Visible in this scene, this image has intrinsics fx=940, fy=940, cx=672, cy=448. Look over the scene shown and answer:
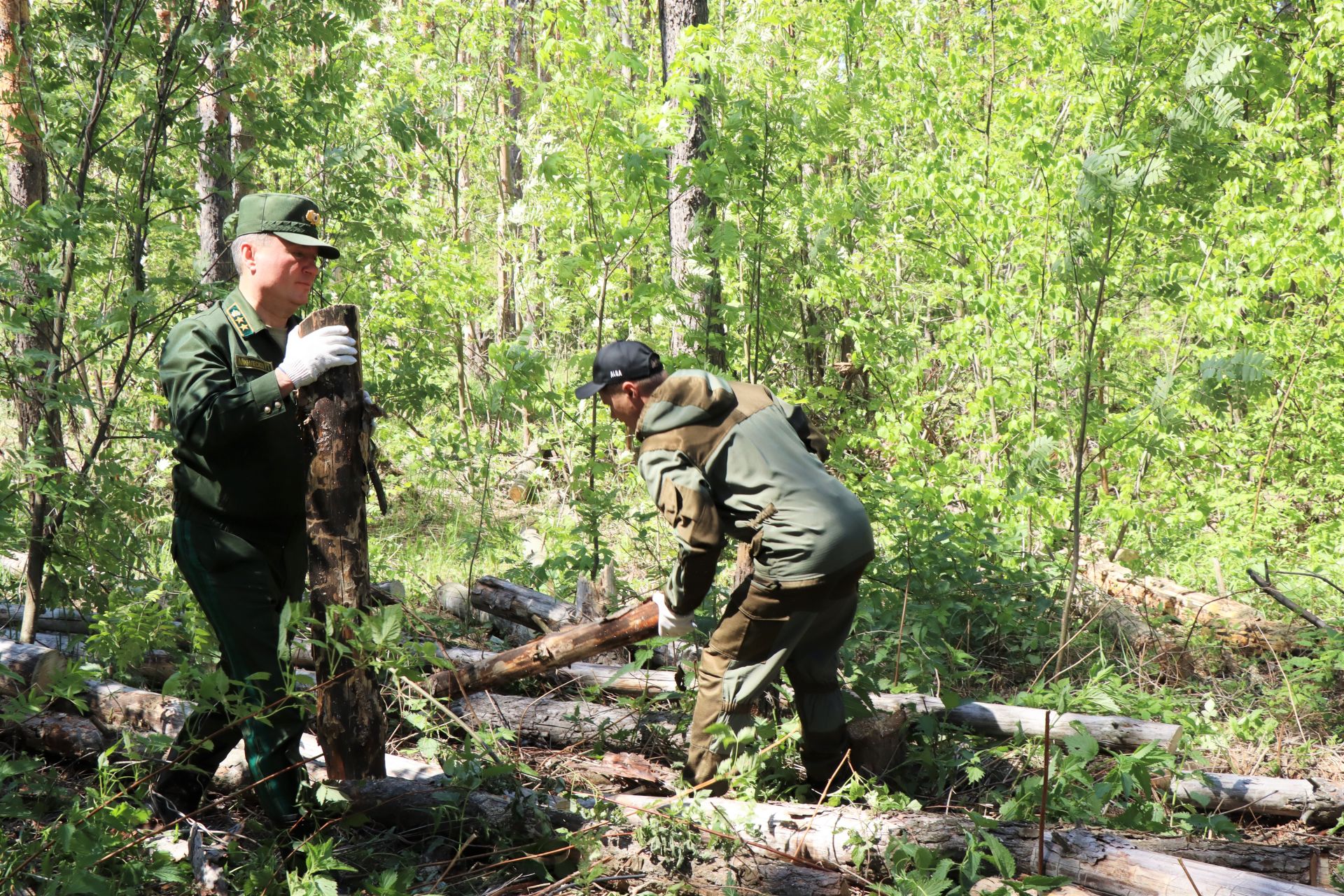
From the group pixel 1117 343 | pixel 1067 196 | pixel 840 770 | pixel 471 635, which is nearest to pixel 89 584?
pixel 471 635

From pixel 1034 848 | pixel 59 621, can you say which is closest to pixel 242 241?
pixel 59 621

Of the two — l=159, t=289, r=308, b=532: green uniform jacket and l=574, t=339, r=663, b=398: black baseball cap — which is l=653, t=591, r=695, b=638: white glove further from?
l=159, t=289, r=308, b=532: green uniform jacket

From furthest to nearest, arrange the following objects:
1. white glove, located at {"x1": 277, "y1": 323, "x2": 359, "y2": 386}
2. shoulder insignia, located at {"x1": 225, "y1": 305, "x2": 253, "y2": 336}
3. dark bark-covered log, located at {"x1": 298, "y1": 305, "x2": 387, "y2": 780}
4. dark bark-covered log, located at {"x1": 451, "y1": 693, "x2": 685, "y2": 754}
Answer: dark bark-covered log, located at {"x1": 451, "y1": 693, "x2": 685, "y2": 754}
shoulder insignia, located at {"x1": 225, "y1": 305, "x2": 253, "y2": 336}
dark bark-covered log, located at {"x1": 298, "y1": 305, "x2": 387, "y2": 780}
white glove, located at {"x1": 277, "y1": 323, "x2": 359, "y2": 386}

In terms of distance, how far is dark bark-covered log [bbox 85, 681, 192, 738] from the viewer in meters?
4.09

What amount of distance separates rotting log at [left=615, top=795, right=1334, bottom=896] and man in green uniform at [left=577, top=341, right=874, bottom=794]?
0.43 metres

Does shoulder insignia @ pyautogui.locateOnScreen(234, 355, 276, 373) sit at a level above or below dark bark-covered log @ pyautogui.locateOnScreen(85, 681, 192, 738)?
above

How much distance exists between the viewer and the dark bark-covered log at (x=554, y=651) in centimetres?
440

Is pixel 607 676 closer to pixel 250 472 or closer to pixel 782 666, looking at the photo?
pixel 782 666

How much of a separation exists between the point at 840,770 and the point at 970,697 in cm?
140

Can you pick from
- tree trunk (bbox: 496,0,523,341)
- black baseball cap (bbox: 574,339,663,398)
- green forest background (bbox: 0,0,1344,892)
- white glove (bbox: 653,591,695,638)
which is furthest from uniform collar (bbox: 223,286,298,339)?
tree trunk (bbox: 496,0,523,341)

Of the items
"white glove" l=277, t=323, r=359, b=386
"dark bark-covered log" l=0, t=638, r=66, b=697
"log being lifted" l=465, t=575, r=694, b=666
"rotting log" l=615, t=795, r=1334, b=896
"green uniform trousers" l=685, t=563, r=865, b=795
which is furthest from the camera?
"log being lifted" l=465, t=575, r=694, b=666

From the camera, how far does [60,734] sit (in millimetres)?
4105

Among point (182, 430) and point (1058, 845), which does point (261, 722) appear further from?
point (1058, 845)

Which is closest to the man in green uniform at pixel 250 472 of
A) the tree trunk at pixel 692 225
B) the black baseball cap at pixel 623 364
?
the black baseball cap at pixel 623 364
